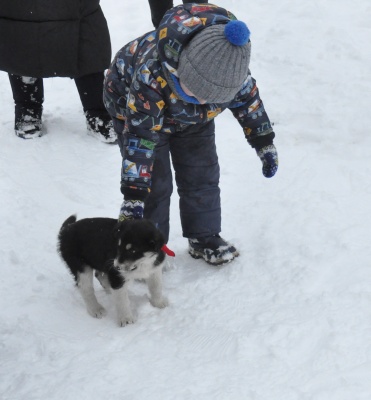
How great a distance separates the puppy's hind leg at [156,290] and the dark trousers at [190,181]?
408 millimetres

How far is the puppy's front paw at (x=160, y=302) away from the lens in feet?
10.5

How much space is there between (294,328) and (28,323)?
1.38 m

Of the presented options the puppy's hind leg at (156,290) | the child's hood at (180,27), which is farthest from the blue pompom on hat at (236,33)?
the puppy's hind leg at (156,290)

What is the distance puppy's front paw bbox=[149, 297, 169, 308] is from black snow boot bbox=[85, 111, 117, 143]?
1994 millimetres

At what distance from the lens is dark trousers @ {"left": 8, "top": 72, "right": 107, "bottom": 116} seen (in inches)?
184

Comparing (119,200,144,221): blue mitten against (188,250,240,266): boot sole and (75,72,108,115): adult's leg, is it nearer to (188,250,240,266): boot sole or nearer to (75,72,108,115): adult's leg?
(188,250,240,266): boot sole

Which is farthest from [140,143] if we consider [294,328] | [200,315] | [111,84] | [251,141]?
[294,328]

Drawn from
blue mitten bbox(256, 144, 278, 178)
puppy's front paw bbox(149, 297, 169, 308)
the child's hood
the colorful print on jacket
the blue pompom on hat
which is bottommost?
puppy's front paw bbox(149, 297, 169, 308)

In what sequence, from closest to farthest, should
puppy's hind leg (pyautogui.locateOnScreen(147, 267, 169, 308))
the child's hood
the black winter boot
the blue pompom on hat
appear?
the blue pompom on hat < the child's hood < puppy's hind leg (pyautogui.locateOnScreen(147, 267, 169, 308)) < the black winter boot

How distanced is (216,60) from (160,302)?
1.35 metres

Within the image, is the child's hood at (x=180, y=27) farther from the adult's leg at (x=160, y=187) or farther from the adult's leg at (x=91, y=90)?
the adult's leg at (x=91, y=90)

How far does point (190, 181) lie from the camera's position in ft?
11.4

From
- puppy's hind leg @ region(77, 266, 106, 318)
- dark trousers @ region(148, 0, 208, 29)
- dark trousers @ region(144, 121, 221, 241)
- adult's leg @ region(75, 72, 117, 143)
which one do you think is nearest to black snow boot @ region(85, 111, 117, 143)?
adult's leg @ region(75, 72, 117, 143)

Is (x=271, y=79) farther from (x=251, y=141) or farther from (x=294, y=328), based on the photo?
(x=294, y=328)
